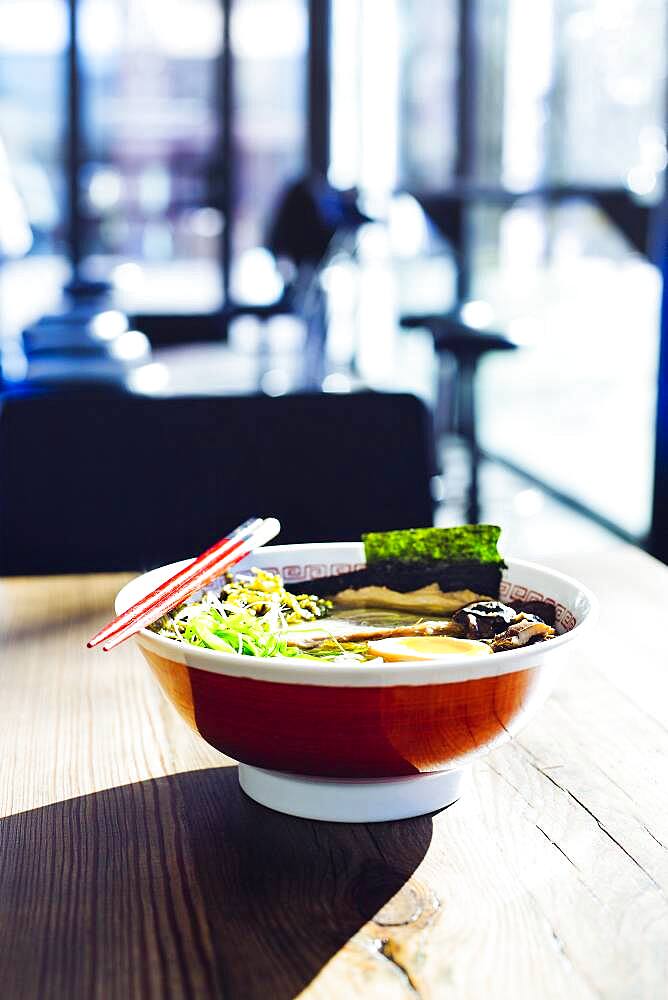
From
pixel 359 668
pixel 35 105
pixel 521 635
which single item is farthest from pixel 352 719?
pixel 35 105

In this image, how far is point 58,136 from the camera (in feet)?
20.7

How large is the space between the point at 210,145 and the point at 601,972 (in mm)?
6358

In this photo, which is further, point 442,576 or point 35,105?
point 35,105

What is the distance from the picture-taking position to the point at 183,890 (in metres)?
0.59

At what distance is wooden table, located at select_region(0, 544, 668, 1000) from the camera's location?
1.71 ft

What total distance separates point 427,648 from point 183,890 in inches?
6.8

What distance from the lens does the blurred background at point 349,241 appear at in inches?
105

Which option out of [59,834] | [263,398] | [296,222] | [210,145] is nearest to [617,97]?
[296,222]

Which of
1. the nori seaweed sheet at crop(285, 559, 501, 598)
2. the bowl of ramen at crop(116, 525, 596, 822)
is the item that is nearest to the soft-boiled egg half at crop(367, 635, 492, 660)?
the bowl of ramen at crop(116, 525, 596, 822)

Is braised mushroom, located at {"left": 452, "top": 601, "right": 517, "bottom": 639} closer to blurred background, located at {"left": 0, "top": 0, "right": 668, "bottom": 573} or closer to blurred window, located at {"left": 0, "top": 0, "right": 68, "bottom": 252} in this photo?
blurred background, located at {"left": 0, "top": 0, "right": 668, "bottom": 573}

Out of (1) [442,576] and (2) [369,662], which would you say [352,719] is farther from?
(1) [442,576]

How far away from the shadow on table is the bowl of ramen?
0.09ft

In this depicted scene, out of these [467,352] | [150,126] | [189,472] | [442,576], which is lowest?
[467,352]

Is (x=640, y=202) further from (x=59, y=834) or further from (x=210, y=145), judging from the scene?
(x=210, y=145)
